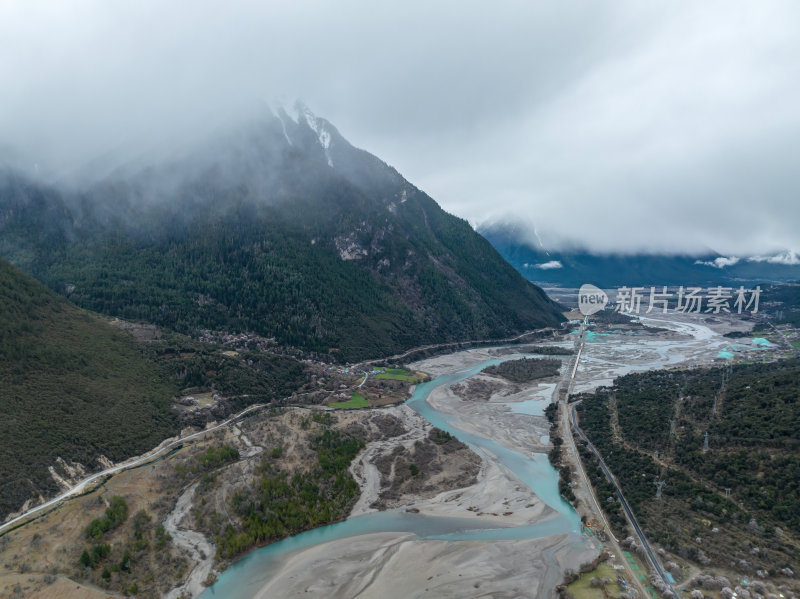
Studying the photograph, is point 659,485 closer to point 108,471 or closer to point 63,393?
point 108,471

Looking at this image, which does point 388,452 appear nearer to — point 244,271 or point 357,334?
point 357,334

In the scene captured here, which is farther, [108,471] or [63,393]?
[63,393]

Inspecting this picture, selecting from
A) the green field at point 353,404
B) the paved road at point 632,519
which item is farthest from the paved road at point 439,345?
the paved road at point 632,519

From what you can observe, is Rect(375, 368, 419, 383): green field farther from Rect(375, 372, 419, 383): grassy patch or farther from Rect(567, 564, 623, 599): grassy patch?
Rect(567, 564, 623, 599): grassy patch

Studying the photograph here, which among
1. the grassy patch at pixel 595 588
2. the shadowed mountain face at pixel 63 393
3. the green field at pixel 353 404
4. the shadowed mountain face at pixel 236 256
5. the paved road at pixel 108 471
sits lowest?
the grassy patch at pixel 595 588

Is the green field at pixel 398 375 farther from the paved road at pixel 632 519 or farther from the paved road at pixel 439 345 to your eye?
the paved road at pixel 632 519

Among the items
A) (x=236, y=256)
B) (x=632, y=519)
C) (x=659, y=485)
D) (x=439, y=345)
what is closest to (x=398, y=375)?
(x=439, y=345)

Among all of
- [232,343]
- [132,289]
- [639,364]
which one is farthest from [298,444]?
[639,364]

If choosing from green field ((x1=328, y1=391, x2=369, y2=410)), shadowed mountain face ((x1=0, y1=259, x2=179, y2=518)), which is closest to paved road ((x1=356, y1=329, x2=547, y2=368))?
green field ((x1=328, y1=391, x2=369, y2=410))
